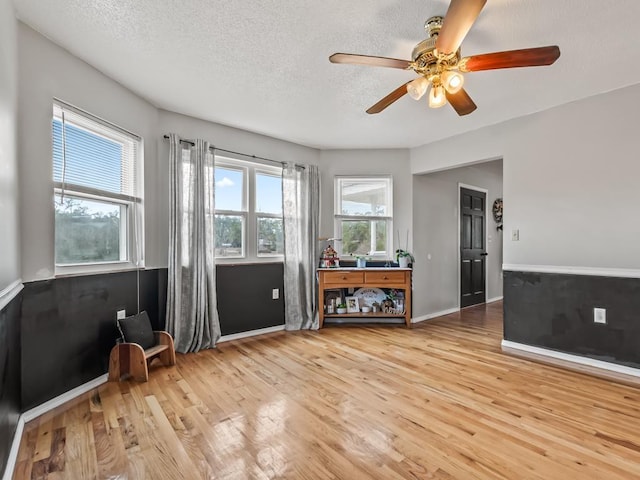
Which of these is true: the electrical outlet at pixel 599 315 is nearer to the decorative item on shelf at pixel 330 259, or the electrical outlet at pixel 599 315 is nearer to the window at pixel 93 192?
the decorative item on shelf at pixel 330 259

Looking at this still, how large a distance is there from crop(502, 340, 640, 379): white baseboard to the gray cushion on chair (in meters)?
3.62

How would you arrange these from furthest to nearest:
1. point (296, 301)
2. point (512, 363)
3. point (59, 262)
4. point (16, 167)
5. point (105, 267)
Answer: point (296, 301)
point (512, 363)
point (105, 267)
point (59, 262)
point (16, 167)

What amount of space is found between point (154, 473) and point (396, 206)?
13.4ft

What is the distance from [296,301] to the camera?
425 centimetres

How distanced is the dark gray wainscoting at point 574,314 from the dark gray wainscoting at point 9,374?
4101mm

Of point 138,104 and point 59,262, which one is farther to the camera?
point 138,104

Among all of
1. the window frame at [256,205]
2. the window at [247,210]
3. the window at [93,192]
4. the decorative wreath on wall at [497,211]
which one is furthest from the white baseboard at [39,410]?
the decorative wreath on wall at [497,211]

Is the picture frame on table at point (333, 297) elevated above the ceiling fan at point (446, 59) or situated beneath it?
situated beneath

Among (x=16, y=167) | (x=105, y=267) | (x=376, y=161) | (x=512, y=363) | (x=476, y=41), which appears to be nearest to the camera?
(x=16, y=167)

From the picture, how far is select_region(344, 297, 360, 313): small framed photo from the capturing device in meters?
4.48

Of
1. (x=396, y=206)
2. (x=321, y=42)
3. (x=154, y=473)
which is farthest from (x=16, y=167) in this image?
(x=396, y=206)

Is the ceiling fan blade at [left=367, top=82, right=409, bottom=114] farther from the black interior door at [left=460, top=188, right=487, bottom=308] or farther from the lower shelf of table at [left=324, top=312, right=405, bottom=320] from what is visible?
the black interior door at [left=460, top=188, right=487, bottom=308]

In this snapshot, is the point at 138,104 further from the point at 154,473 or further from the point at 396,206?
the point at 396,206

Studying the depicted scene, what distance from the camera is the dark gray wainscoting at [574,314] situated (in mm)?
2729
